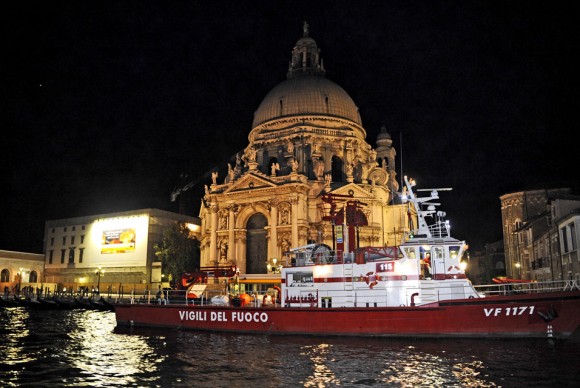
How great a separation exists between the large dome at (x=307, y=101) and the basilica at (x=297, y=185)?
Answer: 0.44ft

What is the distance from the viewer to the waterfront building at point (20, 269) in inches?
2709

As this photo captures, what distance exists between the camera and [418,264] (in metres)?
24.1

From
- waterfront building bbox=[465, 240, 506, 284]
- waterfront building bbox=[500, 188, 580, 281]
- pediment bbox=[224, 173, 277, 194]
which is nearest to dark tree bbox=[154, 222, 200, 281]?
pediment bbox=[224, 173, 277, 194]

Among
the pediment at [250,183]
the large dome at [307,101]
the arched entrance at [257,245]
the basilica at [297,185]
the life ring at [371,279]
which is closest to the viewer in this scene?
the life ring at [371,279]

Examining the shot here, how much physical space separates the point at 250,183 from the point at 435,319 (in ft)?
114

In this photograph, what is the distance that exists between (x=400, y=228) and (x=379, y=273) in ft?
108

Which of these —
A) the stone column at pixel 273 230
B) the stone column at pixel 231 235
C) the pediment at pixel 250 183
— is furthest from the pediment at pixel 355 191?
the stone column at pixel 231 235

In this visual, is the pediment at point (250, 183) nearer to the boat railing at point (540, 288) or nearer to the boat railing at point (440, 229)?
the boat railing at point (540, 288)

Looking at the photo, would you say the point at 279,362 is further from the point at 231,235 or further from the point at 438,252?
the point at 231,235

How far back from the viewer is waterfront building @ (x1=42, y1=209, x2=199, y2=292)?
62969 mm

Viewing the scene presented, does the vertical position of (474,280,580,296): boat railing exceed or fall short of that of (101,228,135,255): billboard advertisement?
it falls short

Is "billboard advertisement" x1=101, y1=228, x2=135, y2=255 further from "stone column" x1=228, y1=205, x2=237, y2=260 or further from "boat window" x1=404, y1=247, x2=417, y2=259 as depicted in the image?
"boat window" x1=404, y1=247, x2=417, y2=259

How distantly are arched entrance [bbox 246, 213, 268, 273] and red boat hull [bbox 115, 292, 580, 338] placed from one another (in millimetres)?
26602

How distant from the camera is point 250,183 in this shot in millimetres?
54531
